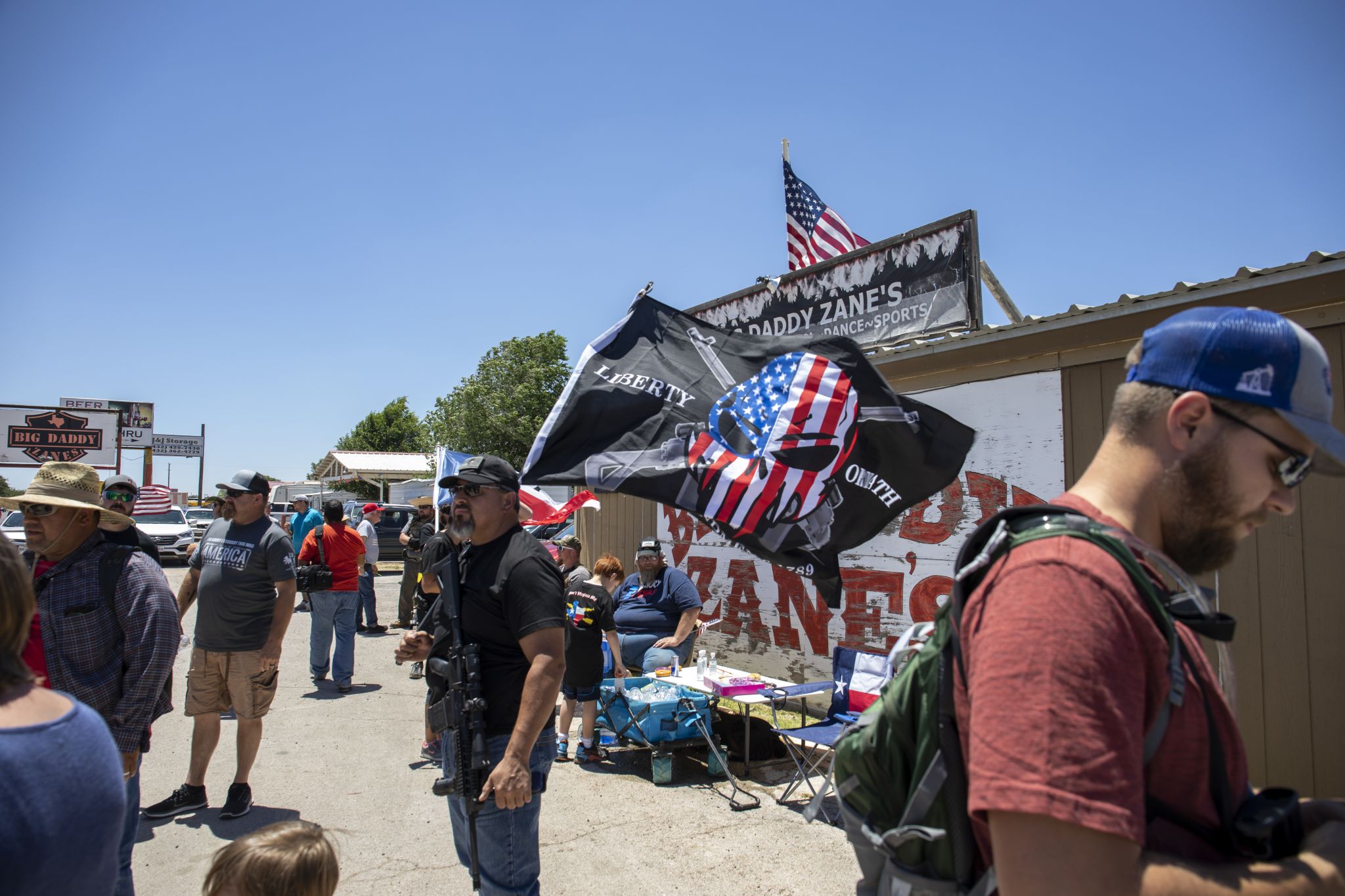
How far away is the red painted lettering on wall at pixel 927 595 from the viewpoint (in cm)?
702

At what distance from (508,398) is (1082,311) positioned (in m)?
27.8

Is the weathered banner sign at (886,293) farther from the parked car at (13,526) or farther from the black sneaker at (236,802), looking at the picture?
the parked car at (13,526)

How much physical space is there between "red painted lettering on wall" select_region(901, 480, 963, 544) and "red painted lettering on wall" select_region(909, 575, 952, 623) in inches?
13.2

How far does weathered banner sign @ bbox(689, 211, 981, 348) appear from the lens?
7730mm

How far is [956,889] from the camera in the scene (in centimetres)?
116

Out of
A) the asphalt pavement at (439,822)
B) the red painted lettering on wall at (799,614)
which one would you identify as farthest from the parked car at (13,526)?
the red painted lettering on wall at (799,614)

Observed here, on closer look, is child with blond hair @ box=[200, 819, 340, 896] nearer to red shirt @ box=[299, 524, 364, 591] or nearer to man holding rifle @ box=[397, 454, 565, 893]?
man holding rifle @ box=[397, 454, 565, 893]

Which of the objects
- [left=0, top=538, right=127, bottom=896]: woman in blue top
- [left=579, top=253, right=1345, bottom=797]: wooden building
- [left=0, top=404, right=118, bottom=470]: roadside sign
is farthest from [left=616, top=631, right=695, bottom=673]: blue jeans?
[left=0, top=404, right=118, bottom=470]: roadside sign

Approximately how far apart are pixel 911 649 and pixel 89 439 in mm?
44821

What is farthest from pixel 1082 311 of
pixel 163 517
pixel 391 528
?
pixel 163 517

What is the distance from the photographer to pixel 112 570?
3.58 metres

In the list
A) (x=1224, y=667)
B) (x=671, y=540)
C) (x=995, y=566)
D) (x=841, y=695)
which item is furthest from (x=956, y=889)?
(x=671, y=540)

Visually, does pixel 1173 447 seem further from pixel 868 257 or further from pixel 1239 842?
pixel 868 257

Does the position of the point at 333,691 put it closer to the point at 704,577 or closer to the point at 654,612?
the point at 654,612
